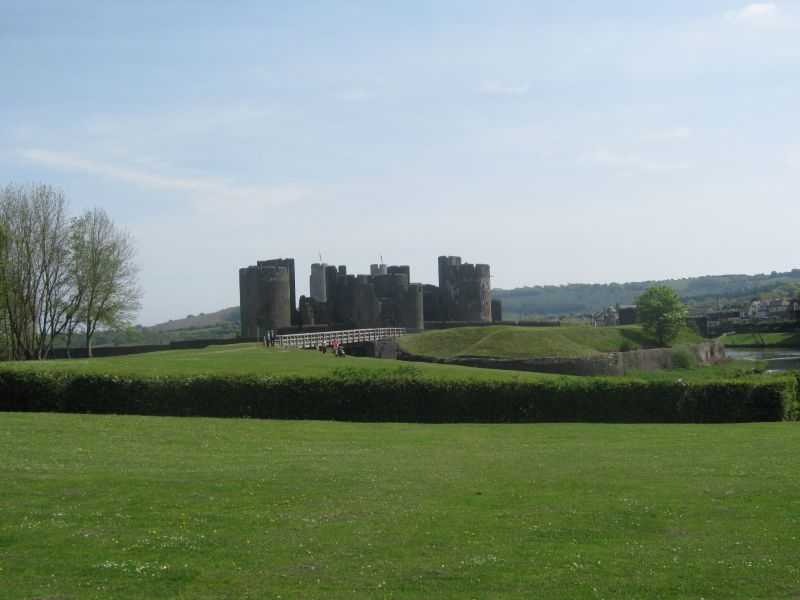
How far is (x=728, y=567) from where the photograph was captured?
864cm

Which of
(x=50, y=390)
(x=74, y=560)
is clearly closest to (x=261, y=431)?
(x=50, y=390)

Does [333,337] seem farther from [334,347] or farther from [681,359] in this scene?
[681,359]

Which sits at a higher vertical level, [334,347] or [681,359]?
[334,347]

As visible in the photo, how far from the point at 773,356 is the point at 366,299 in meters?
37.3

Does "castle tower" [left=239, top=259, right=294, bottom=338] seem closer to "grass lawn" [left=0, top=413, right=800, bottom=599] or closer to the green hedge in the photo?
the green hedge

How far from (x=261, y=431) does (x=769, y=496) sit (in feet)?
38.1

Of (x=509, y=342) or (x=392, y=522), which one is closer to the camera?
(x=392, y=522)

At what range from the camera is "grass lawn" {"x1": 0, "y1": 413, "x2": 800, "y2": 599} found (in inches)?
322

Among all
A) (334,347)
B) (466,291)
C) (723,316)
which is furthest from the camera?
(723,316)

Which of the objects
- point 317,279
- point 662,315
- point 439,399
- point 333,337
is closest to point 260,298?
point 333,337

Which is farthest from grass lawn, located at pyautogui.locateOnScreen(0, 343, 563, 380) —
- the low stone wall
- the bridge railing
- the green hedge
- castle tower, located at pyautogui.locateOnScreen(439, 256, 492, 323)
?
castle tower, located at pyautogui.locateOnScreen(439, 256, 492, 323)

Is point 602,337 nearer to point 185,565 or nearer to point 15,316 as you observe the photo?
point 15,316

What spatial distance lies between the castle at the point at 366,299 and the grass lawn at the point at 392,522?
43233 mm

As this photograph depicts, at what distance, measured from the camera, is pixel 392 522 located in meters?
10.2
